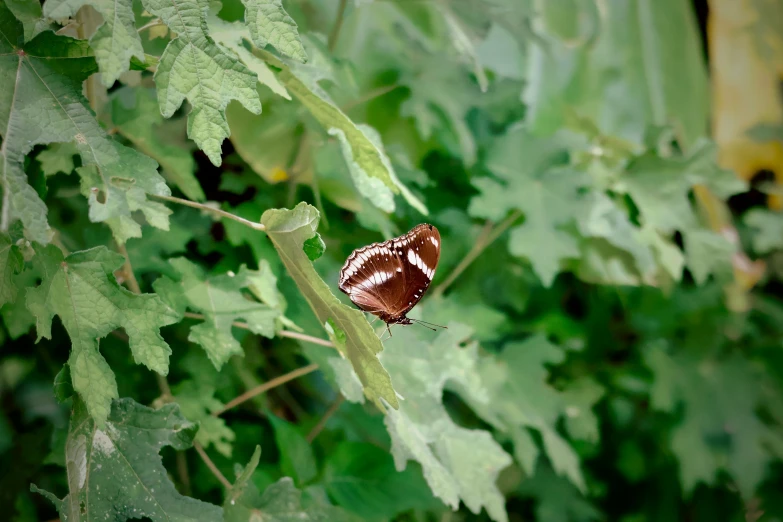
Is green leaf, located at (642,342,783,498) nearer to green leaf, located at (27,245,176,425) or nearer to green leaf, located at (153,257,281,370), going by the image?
green leaf, located at (153,257,281,370)

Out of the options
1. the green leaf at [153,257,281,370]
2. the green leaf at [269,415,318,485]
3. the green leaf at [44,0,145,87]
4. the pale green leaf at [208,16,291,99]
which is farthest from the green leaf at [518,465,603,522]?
the green leaf at [44,0,145,87]

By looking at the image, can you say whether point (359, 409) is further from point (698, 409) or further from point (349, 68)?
point (698, 409)

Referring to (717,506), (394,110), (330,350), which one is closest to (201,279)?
(330,350)

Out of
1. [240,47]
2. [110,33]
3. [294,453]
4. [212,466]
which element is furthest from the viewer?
[294,453]

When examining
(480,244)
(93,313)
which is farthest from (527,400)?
(93,313)

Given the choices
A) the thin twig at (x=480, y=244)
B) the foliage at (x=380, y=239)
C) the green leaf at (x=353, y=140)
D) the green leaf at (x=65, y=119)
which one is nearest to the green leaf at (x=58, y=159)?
the foliage at (x=380, y=239)

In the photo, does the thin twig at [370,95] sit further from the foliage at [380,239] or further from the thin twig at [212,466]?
the thin twig at [212,466]

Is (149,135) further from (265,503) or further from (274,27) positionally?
(265,503)
